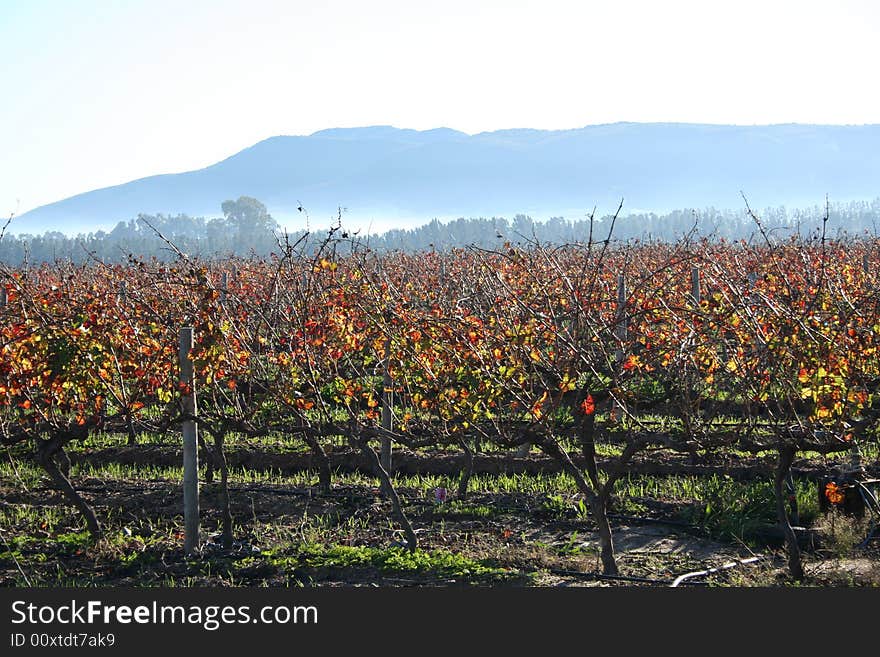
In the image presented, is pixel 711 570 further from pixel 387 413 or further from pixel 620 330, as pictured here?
pixel 620 330

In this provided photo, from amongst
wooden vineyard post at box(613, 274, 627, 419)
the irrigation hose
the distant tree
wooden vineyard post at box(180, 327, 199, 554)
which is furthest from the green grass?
the distant tree

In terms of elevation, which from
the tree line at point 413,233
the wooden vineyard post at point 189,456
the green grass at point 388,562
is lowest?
the green grass at point 388,562

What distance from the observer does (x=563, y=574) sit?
6.20 meters

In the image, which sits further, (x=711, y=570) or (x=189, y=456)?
(x=189, y=456)

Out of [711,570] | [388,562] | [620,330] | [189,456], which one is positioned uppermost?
[620,330]

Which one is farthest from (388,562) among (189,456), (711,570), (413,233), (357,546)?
(413,233)

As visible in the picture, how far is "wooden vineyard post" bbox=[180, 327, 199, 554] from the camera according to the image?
6789mm

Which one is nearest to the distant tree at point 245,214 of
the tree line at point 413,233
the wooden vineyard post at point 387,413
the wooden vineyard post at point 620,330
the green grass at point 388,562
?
the tree line at point 413,233

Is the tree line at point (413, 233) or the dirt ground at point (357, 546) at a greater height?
the tree line at point (413, 233)

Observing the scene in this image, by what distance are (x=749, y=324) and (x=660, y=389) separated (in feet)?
20.4

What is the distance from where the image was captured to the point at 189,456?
6.80 meters

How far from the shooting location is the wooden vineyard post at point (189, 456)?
22.3 feet

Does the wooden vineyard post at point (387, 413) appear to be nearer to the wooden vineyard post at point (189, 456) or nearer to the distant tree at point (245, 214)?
the wooden vineyard post at point (189, 456)

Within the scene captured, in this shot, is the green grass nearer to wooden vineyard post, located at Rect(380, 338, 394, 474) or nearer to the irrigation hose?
the irrigation hose
